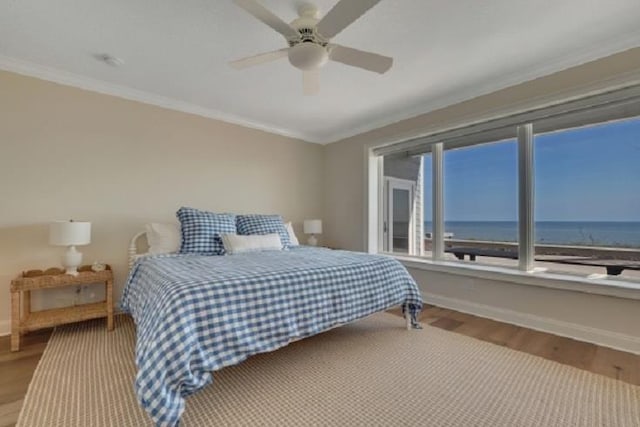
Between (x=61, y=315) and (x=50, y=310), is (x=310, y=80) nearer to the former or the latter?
(x=61, y=315)

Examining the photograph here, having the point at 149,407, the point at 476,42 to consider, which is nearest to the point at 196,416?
the point at 149,407

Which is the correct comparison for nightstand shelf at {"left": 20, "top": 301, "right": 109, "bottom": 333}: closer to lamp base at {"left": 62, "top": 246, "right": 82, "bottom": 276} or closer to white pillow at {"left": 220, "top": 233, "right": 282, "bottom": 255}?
lamp base at {"left": 62, "top": 246, "right": 82, "bottom": 276}

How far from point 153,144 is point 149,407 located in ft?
9.57

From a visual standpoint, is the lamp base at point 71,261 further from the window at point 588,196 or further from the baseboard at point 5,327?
the window at point 588,196

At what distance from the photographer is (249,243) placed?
304cm

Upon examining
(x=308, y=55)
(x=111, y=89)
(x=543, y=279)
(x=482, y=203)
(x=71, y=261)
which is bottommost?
(x=543, y=279)

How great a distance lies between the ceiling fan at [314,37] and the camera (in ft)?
5.31

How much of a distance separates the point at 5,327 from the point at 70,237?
1.02 meters

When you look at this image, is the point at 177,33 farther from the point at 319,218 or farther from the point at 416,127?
the point at 319,218

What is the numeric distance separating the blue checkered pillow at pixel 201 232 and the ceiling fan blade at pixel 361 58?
203cm

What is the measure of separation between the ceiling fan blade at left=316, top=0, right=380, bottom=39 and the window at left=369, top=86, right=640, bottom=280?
88.3 inches

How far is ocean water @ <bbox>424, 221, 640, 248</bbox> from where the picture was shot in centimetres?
253

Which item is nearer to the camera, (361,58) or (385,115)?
(361,58)

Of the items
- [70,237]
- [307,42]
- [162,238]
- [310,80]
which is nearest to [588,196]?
[310,80]
